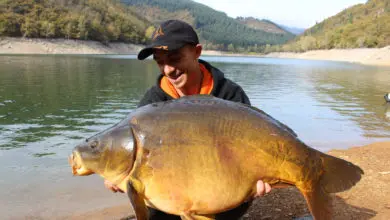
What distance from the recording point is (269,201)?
14.7 ft

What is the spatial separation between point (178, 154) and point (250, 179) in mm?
514

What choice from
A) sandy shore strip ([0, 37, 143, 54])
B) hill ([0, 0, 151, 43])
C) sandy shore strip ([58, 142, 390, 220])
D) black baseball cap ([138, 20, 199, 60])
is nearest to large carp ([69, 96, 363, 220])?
black baseball cap ([138, 20, 199, 60])

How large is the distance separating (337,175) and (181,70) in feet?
4.92

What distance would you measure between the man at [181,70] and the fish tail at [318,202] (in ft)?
2.88

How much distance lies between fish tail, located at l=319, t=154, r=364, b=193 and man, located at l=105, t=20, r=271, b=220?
939mm

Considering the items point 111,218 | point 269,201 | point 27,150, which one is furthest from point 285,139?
point 27,150

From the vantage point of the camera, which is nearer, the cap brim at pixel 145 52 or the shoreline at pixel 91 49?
the cap brim at pixel 145 52

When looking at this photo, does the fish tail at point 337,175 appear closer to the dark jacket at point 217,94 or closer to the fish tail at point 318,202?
the fish tail at point 318,202

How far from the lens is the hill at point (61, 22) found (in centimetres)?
7344

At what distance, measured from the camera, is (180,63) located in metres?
2.89

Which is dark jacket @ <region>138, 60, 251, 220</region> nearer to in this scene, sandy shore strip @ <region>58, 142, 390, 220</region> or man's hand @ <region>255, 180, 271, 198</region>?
man's hand @ <region>255, 180, 271, 198</region>

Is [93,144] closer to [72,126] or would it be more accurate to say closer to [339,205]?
[339,205]

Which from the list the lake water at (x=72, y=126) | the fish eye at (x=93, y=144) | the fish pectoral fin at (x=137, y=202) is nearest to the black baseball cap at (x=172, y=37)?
the fish eye at (x=93, y=144)

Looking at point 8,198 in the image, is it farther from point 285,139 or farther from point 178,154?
point 285,139
